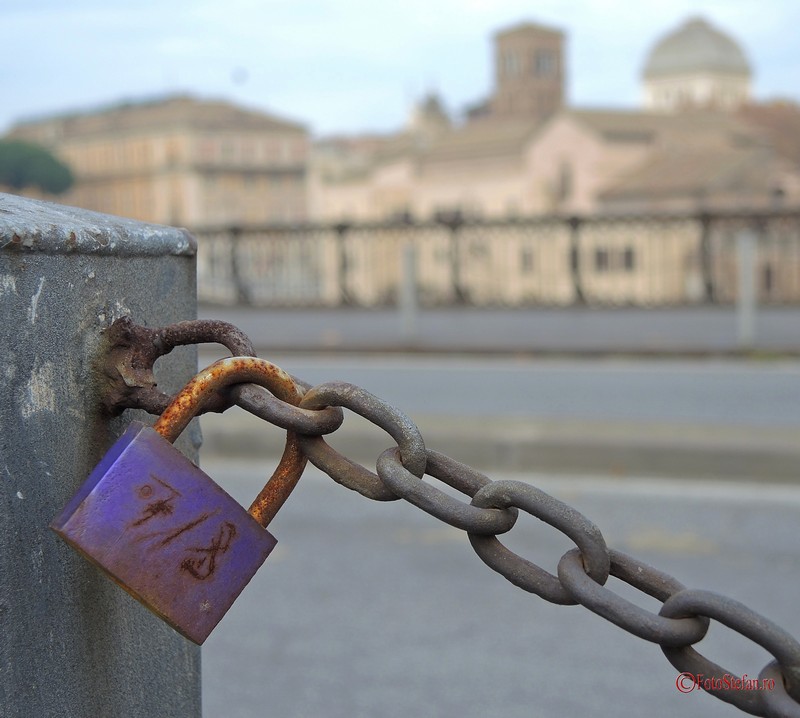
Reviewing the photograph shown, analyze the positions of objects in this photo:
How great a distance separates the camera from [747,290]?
10.4 m

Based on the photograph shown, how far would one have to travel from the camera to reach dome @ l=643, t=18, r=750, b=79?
464 feet

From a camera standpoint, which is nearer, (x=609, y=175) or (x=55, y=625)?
(x=55, y=625)

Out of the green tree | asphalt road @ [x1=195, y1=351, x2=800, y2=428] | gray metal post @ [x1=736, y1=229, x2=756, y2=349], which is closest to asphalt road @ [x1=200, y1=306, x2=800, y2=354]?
gray metal post @ [x1=736, y1=229, x2=756, y2=349]

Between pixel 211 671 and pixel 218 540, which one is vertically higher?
pixel 218 540

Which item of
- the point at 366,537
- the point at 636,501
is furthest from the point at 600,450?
the point at 366,537

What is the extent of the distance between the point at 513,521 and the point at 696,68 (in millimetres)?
149113

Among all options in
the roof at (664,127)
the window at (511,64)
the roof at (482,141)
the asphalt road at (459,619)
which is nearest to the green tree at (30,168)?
the roof at (482,141)

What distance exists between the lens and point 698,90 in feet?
462

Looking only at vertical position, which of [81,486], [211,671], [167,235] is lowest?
[211,671]

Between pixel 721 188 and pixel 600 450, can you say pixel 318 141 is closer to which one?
pixel 721 188

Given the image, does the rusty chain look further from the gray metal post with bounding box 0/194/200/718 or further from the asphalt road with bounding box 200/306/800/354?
the asphalt road with bounding box 200/306/800/354

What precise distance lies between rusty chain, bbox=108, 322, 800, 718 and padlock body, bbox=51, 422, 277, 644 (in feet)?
0.30

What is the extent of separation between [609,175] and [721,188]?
1428 centimetres

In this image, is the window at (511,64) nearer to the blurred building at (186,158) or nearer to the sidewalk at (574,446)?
the blurred building at (186,158)
